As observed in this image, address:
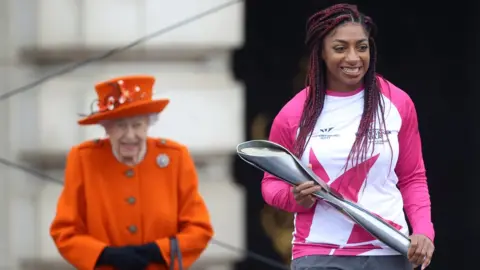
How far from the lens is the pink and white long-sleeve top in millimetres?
4746

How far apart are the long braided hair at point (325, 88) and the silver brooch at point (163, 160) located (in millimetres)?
1005

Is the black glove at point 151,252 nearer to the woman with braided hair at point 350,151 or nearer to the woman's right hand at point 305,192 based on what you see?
the woman with braided hair at point 350,151

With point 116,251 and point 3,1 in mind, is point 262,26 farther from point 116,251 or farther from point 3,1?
point 116,251

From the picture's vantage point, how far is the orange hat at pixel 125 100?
5.64 m

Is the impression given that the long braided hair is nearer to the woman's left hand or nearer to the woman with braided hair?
the woman with braided hair

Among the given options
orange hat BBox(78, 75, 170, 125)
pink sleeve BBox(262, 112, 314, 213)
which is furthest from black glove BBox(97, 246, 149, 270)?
pink sleeve BBox(262, 112, 314, 213)

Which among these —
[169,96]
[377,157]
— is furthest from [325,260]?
[169,96]

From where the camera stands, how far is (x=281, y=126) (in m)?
4.90

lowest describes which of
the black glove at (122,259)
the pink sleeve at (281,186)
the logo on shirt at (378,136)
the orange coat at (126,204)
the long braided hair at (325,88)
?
the black glove at (122,259)

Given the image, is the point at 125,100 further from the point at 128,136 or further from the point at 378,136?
the point at 378,136

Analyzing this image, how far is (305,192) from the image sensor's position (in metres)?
4.60

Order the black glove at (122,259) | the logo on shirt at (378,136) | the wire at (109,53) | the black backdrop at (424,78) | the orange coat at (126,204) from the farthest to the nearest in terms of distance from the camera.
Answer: the black backdrop at (424,78)
the wire at (109,53)
the orange coat at (126,204)
the black glove at (122,259)
the logo on shirt at (378,136)

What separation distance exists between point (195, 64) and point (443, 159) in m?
1.37

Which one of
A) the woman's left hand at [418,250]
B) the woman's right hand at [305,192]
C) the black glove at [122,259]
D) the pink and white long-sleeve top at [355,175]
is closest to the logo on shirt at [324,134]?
the pink and white long-sleeve top at [355,175]
